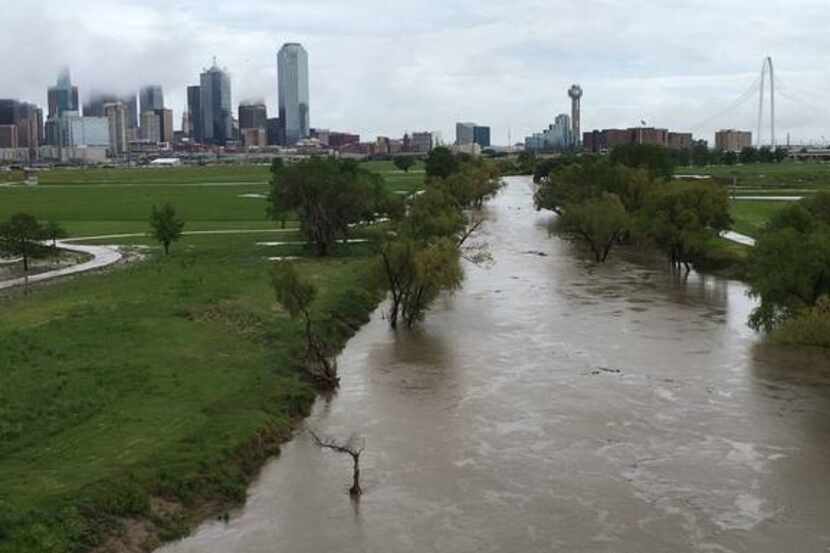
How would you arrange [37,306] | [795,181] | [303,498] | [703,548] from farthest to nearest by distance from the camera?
[795,181], [37,306], [303,498], [703,548]

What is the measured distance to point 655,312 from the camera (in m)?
44.0

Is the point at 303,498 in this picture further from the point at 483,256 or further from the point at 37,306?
the point at 483,256

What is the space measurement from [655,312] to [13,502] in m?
30.8

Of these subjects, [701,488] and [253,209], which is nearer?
[701,488]

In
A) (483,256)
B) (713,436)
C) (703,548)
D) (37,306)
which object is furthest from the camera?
(483,256)

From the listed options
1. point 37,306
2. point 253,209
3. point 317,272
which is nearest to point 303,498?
point 37,306

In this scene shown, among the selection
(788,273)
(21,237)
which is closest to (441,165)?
(21,237)

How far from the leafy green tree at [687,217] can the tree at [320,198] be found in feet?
58.1

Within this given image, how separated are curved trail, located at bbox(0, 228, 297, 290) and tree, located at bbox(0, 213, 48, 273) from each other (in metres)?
1.57

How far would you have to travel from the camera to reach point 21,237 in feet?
179

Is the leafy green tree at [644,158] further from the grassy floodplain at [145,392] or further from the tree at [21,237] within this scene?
the tree at [21,237]

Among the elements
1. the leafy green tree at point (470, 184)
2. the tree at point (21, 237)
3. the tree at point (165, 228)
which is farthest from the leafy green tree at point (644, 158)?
the tree at point (21, 237)

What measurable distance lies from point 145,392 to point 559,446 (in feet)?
36.8

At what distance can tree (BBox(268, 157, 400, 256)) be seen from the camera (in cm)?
6141
